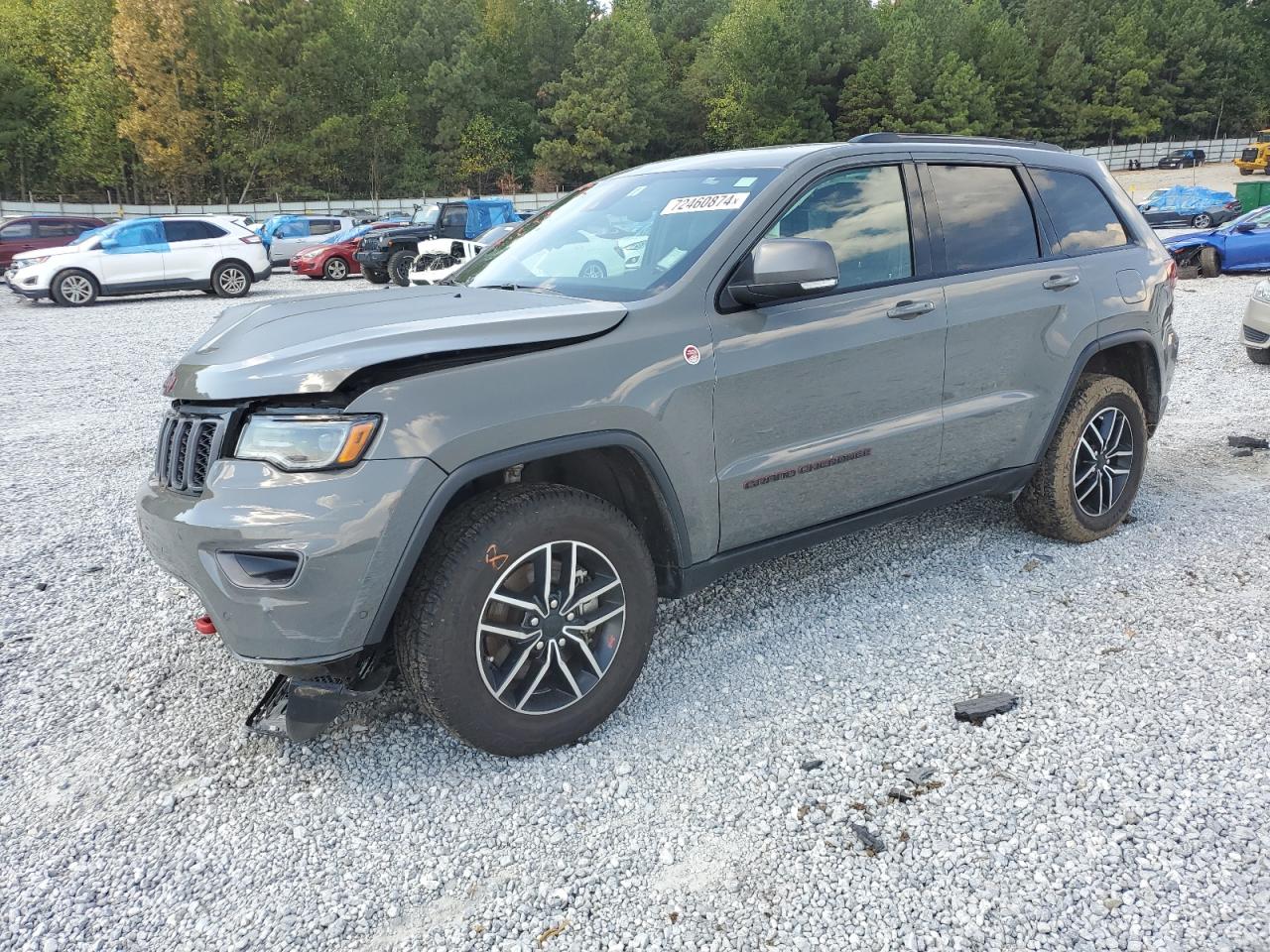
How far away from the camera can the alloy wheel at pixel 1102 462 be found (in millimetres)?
4352

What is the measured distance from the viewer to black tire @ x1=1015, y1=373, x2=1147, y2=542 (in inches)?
167

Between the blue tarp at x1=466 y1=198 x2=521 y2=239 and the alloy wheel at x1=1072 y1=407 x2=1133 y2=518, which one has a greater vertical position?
the blue tarp at x1=466 y1=198 x2=521 y2=239

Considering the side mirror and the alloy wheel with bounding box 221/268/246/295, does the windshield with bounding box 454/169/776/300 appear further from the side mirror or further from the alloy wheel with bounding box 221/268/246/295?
the alloy wheel with bounding box 221/268/246/295

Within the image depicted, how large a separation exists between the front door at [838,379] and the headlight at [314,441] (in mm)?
1188

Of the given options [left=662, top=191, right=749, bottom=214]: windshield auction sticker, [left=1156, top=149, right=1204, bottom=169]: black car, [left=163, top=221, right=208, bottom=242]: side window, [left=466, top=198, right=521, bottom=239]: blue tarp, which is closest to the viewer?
[left=662, top=191, right=749, bottom=214]: windshield auction sticker

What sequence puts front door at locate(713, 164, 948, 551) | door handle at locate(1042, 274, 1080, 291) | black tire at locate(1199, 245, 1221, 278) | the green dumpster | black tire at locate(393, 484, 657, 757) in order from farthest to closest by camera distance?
the green dumpster, black tire at locate(1199, 245, 1221, 278), door handle at locate(1042, 274, 1080, 291), front door at locate(713, 164, 948, 551), black tire at locate(393, 484, 657, 757)

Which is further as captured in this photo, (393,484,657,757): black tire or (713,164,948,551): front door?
(713,164,948,551): front door

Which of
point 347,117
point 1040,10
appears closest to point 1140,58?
point 1040,10

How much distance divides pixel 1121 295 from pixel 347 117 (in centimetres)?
6052

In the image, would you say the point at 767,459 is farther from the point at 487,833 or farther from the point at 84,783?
the point at 84,783

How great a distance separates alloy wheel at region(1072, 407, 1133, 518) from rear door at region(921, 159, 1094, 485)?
1.21ft

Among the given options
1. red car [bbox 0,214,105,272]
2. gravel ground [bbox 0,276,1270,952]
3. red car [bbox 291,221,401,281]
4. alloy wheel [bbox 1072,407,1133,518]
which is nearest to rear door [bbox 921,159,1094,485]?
alloy wheel [bbox 1072,407,1133,518]

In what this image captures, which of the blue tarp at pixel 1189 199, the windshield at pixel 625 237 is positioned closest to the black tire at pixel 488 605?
the windshield at pixel 625 237

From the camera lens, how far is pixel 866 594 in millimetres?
3990
